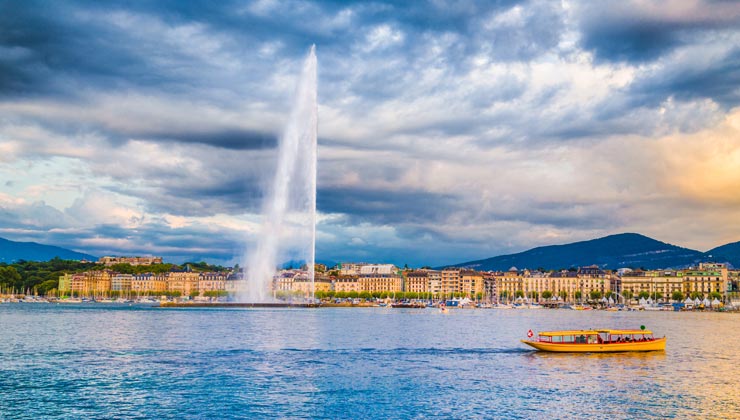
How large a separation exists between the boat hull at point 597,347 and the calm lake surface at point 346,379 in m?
0.99

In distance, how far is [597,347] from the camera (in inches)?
1827

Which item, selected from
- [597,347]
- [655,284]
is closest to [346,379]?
[597,347]

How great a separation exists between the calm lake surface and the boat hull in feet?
3.25

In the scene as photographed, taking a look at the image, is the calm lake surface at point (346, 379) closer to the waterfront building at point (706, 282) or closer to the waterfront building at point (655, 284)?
the waterfront building at point (706, 282)

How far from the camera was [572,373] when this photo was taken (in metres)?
36.6

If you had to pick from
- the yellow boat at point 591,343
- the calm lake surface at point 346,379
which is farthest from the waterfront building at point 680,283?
the yellow boat at point 591,343

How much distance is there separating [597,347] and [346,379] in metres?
20.3

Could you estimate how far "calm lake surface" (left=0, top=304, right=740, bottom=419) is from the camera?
26.3 m

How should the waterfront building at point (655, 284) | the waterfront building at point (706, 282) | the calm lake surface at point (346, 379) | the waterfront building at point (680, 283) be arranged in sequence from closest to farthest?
the calm lake surface at point (346, 379), the waterfront building at point (706, 282), the waterfront building at point (680, 283), the waterfront building at point (655, 284)

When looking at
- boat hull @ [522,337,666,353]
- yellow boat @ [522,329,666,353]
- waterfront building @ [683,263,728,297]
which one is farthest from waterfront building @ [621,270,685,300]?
boat hull @ [522,337,666,353]

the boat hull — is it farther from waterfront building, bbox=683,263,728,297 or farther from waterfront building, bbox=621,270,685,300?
waterfront building, bbox=683,263,728,297

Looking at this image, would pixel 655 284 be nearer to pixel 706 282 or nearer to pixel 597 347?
pixel 706 282

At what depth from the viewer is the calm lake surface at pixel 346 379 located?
26297 mm

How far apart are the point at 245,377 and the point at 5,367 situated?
12.5 m
